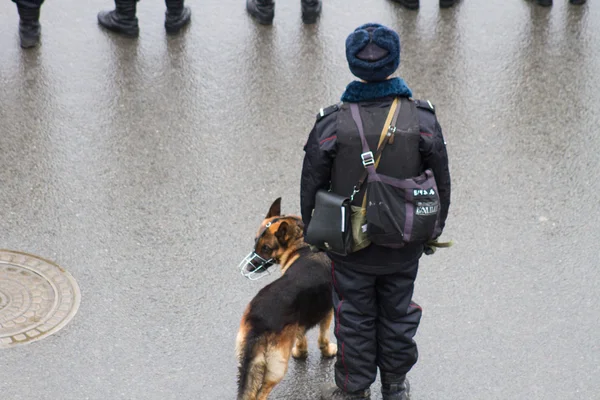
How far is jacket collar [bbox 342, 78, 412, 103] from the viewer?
4.71 m

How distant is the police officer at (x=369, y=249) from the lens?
4.68m

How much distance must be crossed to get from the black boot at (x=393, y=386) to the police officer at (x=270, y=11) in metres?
4.45

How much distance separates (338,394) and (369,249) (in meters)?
0.98

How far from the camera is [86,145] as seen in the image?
7.48 metres

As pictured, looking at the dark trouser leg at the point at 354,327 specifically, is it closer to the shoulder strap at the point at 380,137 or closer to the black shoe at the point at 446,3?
the shoulder strap at the point at 380,137

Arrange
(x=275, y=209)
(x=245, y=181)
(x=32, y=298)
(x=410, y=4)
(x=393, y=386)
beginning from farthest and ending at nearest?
(x=410, y=4), (x=245, y=181), (x=32, y=298), (x=275, y=209), (x=393, y=386)

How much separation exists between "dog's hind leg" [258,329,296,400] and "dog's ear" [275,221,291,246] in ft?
1.90

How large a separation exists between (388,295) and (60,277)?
Result: 7.56 feet

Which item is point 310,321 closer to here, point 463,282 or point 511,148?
point 463,282

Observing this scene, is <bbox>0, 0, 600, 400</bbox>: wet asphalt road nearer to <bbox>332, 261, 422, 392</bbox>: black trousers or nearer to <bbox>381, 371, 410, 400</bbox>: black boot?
<bbox>381, 371, 410, 400</bbox>: black boot

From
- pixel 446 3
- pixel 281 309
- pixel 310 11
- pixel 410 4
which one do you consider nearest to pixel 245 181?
pixel 281 309

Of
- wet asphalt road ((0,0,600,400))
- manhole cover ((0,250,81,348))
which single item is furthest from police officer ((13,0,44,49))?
manhole cover ((0,250,81,348))

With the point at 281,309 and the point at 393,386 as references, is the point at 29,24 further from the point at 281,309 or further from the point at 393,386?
the point at 393,386

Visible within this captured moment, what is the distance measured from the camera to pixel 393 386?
17.7 ft
